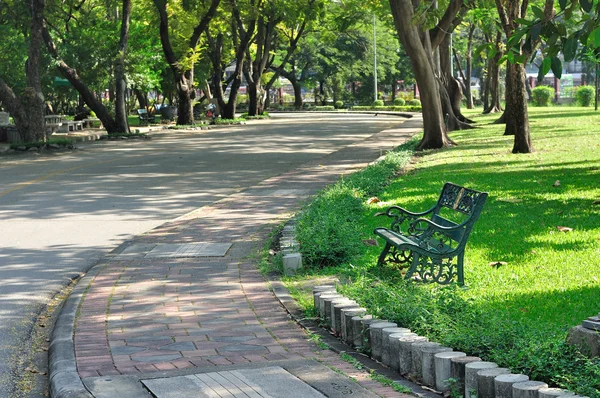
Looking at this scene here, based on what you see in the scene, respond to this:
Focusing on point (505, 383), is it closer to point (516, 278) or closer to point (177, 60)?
point (516, 278)

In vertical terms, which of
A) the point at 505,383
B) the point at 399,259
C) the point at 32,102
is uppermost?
the point at 32,102

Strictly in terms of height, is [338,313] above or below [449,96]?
below

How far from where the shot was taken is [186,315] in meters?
7.88

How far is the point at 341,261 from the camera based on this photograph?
9609 mm

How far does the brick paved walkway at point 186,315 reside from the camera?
6551 millimetres

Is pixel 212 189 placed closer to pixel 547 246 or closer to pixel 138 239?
pixel 138 239

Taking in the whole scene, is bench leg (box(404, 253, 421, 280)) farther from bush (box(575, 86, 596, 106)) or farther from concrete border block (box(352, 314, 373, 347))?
bush (box(575, 86, 596, 106))

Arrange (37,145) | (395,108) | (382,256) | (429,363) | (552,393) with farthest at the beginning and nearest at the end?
(395,108) → (37,145) → (382,256) → (429,363) → (552,393)

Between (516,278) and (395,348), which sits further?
(516,278)

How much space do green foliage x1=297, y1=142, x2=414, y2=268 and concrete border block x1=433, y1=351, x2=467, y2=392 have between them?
4028mm

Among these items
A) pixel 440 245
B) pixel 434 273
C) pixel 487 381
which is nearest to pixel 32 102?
pixel 434 273

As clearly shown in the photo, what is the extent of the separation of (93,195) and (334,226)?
8.67 m

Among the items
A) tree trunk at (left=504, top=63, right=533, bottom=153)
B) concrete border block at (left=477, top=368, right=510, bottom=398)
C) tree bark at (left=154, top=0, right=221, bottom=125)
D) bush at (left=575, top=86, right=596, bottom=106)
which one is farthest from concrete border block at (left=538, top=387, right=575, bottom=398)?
bush at (left=575, top=86, right=596, bottom=106)

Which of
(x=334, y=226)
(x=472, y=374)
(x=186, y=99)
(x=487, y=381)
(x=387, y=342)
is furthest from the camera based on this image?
(x=186, y=99)
